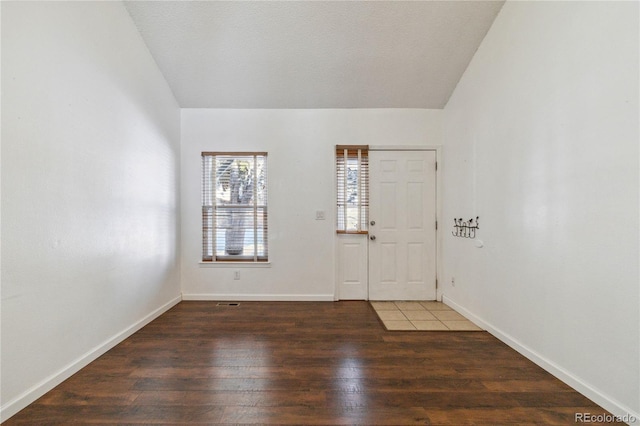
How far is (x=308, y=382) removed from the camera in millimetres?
2018

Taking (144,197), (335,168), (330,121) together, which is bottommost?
(144,197)

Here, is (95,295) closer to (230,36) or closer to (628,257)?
(230,36)

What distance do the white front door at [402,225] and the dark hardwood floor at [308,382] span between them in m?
1.15

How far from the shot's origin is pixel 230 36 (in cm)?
305

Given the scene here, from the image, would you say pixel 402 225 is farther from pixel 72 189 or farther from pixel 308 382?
pixel 72 189

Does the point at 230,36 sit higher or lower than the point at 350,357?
higher

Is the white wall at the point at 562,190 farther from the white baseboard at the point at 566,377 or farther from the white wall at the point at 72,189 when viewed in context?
the white wall at the point at 72,189

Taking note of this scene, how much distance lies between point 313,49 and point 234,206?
2160mm

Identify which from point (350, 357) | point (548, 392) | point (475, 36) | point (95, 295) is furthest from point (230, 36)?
point (548, 392)

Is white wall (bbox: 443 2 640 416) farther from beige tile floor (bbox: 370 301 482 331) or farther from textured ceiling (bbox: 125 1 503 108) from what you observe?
textured ceiling (bbox: 125 1 503 108)

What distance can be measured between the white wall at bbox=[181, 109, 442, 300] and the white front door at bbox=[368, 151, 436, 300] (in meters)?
0.62

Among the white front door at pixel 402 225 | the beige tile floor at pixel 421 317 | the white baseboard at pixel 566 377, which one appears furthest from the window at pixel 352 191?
the white baseboard at pixel 566 377

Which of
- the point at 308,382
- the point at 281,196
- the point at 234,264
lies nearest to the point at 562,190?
the point at 308,382

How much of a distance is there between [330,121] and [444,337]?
A: 2.89 metres
